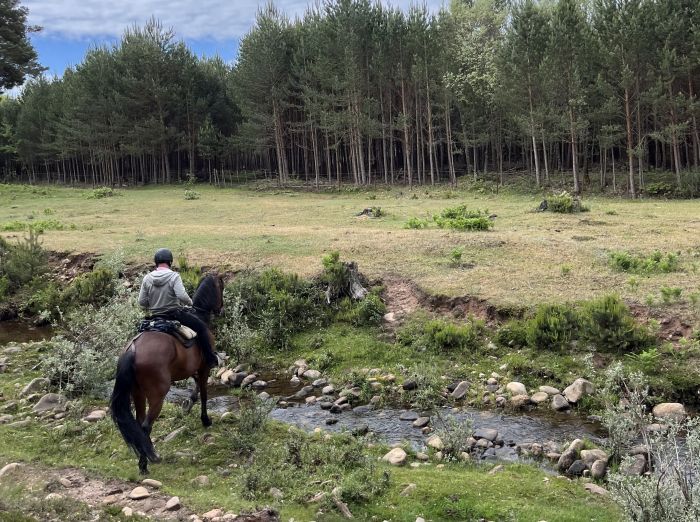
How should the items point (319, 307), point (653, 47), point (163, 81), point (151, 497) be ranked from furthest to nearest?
point (163, 81) < point (653, 47) < point (319, 307) < point (151, 497)

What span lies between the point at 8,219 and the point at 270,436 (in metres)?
26.8

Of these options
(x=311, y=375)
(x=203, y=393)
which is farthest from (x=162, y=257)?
(x=311, y=375)

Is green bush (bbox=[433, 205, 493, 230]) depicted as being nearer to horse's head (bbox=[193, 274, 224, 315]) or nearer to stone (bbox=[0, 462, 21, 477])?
horse's head (bbox=[193, 274, 224, 315])

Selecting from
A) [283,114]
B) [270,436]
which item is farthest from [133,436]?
[283,114]

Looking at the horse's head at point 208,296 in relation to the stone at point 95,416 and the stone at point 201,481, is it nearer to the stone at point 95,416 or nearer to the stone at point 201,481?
the stone at point 95,416

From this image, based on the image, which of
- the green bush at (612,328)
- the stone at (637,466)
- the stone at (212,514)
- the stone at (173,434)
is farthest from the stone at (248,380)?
the stone at (637,466)

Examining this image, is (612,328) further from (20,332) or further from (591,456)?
(20,332)

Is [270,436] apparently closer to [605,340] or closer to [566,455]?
[566,455]

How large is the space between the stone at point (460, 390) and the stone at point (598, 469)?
112 inches

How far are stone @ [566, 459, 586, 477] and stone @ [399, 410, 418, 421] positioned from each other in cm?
255

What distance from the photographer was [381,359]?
428 inches

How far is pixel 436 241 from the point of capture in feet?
57.0

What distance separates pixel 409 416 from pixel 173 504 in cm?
416

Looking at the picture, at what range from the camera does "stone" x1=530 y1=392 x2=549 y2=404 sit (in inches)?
353
